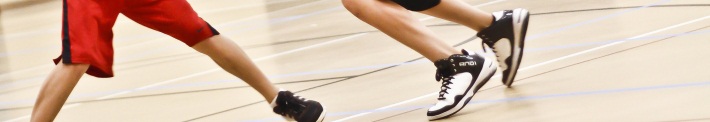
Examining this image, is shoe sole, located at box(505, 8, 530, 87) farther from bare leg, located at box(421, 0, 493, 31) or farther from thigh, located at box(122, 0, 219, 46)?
thigh, located at box(122, 0, 219, 46)

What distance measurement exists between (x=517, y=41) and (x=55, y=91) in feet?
4.76

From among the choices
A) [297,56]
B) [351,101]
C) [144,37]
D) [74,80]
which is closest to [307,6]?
[144,37]

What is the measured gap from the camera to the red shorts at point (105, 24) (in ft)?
10.9

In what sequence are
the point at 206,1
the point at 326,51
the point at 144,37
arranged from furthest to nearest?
the point at 206,1
the point at 144,37
the point at 326,51

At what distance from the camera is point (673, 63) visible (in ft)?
12.5

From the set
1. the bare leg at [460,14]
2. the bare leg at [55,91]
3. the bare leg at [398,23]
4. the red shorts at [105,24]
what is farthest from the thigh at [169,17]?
the bare leg at [460,14]

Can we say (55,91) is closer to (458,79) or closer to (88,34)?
(88,34)

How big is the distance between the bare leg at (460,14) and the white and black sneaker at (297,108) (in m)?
0.44

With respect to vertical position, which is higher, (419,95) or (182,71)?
(419,95)

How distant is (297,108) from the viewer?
3.67 m

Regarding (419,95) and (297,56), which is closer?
(419,95)

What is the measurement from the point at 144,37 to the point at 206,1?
66.5 inches

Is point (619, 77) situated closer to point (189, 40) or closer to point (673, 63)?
point (673, 63)

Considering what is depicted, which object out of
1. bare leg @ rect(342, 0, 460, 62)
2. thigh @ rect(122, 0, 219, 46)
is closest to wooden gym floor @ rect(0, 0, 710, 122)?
bare leg @ rect(342, 0, 460, 62)
